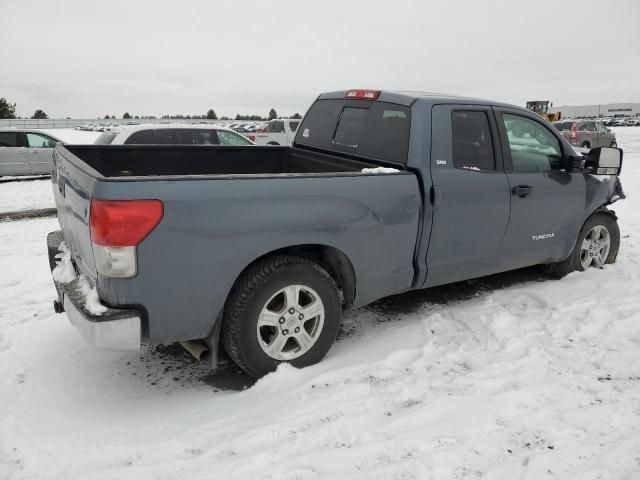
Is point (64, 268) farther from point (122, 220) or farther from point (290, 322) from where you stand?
point (290, 322)

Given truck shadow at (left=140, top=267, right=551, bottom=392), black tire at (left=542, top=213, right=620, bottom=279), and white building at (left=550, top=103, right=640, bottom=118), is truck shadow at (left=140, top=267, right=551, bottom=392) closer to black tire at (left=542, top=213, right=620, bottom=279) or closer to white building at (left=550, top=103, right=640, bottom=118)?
black tire at (left=542, top=213, right=620, bottom=279)

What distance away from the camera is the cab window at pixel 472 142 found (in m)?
4.12

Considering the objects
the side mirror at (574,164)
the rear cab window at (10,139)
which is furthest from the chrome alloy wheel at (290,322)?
the rear cab window at (10,139)

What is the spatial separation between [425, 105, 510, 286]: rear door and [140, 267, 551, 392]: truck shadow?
24.1 inches

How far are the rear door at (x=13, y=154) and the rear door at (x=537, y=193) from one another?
43.4ft

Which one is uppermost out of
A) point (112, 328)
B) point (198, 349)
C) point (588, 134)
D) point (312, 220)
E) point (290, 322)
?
point (588, 134)

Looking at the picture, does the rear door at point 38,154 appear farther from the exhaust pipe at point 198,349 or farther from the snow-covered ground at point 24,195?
the exhaust pipe at point 198,349

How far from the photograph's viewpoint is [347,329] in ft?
14.1

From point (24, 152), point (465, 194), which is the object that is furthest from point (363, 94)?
point (24, 152)

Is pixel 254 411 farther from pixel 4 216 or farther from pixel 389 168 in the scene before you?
pixel 4 216

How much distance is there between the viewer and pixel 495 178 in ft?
14.2

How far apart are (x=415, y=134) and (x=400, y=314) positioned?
163 centimetres

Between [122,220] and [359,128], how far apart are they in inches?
96.8

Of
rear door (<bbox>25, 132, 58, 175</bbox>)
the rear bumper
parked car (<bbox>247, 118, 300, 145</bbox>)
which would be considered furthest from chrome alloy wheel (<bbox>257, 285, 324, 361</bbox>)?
parked car (<bbox>247, 118, 300, 145</bbox>)
